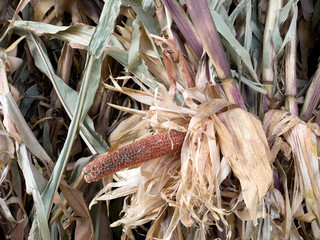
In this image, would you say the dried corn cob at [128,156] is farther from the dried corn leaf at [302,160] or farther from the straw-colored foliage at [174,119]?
the dried corn leaf at [302,160]

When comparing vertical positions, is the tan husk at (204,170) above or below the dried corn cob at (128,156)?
below

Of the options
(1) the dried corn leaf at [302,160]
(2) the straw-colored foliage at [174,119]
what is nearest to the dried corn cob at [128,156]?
(2) the straw-colored foliage at [174,119]

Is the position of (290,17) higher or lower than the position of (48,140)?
higher

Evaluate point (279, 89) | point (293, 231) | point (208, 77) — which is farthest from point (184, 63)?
point (293, 231)

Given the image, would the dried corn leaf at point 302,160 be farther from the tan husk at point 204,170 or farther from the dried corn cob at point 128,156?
the dried corn cob at point 128,156

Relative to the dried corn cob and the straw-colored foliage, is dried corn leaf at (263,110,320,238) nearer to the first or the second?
the straw-colored foliage

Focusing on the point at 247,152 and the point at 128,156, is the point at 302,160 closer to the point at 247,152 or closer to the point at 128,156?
the point at 247,152

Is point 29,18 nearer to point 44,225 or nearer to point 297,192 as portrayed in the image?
point 44,225

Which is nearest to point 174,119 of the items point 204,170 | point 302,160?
point 204,170
